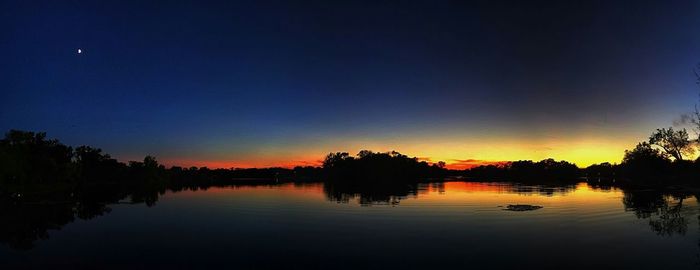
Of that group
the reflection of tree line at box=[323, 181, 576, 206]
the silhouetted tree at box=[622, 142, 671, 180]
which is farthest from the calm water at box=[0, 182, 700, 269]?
the silhouetted tree at box=[622, 142, 671, 180]

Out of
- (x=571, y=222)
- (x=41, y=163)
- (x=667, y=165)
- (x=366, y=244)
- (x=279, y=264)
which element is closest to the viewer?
(x=279, y=264)

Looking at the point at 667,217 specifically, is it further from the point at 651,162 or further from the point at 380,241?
the point at 651,162

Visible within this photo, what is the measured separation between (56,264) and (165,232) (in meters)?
14.6

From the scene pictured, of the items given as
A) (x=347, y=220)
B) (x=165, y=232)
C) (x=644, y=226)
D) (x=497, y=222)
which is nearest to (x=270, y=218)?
(x=347, y=220)

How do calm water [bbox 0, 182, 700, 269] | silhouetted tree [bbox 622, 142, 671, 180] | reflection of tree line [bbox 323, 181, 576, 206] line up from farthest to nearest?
silhouetted tree [bbox 622, 142, 671, 180], reflection of tree line [bbox 323, 181, 576, 206], calm water [bbox 0, 182, 700, 269]

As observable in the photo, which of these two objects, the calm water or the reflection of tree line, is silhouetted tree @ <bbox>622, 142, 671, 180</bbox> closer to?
the reflection of tree line

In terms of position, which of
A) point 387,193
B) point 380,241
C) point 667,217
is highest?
point 387,193

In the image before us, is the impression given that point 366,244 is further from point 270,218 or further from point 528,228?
point 270,218

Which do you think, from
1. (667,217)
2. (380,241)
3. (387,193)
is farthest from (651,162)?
(380,241)

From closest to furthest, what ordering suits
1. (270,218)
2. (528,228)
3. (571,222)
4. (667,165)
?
(528,228) < (571,222) < (270,218) < (667,165)

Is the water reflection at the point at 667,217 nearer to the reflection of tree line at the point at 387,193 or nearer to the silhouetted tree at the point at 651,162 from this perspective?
the reflection of tree line at the point at 387,193

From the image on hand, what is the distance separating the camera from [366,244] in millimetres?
35312

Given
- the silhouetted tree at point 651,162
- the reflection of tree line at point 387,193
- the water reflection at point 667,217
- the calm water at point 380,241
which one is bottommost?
the calm water at point 380,241

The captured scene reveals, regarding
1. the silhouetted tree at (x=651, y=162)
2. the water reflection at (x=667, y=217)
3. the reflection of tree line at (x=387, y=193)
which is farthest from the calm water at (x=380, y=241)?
the silhouetted tree at (x=651, y=162)
